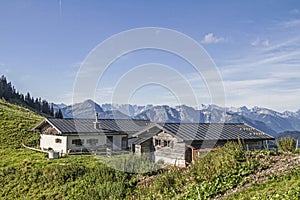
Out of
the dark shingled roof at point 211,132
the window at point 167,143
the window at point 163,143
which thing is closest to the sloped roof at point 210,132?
the dark shingled roof at point 211,132

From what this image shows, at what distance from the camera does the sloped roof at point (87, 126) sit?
120 ft

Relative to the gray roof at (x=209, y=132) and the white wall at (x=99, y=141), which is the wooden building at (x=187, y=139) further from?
the white wall at (x=99, y=141)

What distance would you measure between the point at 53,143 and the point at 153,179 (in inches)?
837

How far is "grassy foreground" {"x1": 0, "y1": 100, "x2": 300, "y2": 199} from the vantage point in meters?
12.2

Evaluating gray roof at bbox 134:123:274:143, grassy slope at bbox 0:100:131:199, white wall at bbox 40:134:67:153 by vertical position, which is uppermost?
gray roof at bbox 134:123:274:143

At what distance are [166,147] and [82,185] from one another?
362 inches

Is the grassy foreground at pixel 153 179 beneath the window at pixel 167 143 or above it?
beneath

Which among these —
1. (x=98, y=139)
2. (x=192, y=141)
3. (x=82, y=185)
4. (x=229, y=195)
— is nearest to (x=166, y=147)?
(x=192, y=141)

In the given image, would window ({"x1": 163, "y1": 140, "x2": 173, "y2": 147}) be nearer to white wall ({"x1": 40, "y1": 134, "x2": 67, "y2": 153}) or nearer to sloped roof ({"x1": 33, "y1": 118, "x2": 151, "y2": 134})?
sloped roof ({"x1": 33, "y1": 118, "x2": 151, "y2": 134})

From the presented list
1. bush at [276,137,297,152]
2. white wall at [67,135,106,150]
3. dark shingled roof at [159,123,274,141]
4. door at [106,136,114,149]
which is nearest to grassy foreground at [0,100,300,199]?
white wall at [67,135,106,150]

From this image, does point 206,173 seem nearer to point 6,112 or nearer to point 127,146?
point 127,146

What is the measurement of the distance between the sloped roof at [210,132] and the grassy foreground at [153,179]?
4.78m

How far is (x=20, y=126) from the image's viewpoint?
49000 mm

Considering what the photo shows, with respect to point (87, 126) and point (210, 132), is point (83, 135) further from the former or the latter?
point (210, 132)
